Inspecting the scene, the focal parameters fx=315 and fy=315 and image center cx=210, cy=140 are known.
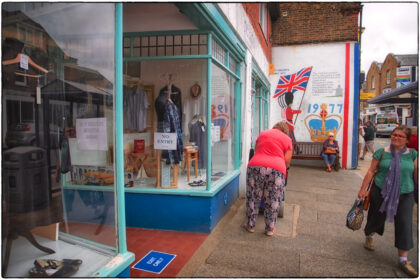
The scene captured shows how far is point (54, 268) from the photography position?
8.04 ft

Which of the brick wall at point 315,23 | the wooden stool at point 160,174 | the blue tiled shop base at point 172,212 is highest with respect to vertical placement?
the brick wall at point 315,23

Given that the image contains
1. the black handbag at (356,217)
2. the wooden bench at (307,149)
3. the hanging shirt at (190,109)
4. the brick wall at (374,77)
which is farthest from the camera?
the brick wall at (374,77)

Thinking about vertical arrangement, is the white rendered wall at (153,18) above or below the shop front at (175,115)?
above

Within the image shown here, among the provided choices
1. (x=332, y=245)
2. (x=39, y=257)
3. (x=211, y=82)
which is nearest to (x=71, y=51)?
(x=39, y=257)

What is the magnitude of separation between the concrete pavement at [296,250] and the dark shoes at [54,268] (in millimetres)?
1131

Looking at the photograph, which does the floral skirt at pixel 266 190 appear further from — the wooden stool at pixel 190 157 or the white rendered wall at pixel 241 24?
the white rendered wall at pixel 241 24

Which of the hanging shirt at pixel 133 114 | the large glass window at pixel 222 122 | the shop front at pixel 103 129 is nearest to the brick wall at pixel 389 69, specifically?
the large glass window at pixel 222 122

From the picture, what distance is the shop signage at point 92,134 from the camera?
2.91 meters

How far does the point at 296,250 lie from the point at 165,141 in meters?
2.39

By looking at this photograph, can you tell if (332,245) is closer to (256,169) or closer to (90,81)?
(256,169)

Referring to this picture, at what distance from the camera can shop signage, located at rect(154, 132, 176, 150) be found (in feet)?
15.7

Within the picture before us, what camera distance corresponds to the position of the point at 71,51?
3049mm

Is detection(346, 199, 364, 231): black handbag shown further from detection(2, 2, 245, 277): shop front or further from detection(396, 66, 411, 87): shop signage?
detection(396, 66, 411, 87): shop signage

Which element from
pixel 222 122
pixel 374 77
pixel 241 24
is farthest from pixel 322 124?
pixel 374 77
